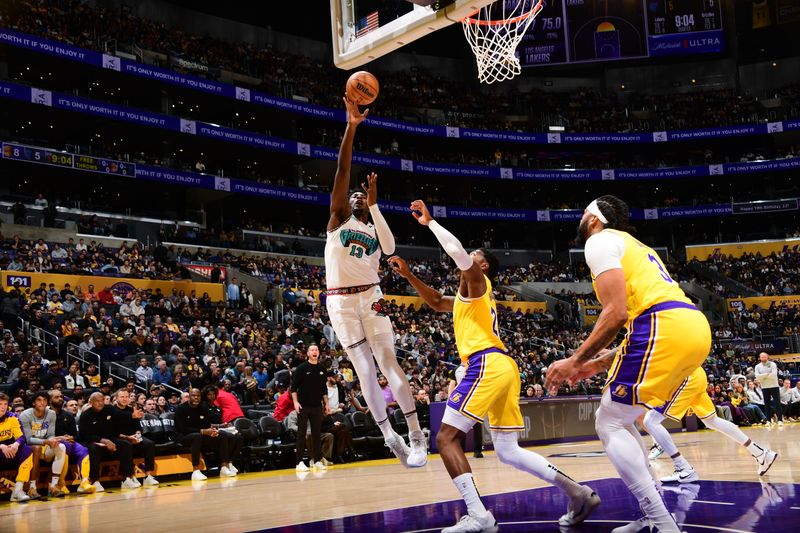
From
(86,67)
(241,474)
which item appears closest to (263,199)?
(86,67)

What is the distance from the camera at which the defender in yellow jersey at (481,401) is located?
5227mm

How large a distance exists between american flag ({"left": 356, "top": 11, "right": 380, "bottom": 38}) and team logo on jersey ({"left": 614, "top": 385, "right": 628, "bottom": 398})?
5838 millimetres

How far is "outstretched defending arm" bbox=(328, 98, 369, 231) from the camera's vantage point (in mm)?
6551

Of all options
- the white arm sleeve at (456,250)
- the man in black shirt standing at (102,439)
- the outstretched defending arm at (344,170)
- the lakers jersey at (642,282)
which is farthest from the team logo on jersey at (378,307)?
the man in black shirt standing at (102,439)

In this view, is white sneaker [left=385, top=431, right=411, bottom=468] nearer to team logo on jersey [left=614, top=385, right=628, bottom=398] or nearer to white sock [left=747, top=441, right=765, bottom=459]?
team logo on jersey [left=614, top=385, right=628, bottom=398]

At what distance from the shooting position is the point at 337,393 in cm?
1409

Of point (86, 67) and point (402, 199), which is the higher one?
point (86, 67)

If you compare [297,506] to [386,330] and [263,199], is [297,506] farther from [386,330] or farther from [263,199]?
[263,199]

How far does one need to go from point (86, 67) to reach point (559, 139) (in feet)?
84.7

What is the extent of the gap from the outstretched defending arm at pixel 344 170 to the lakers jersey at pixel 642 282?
2557mm

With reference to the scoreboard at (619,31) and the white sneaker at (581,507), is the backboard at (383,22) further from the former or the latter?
the scoreboard at (619,31)

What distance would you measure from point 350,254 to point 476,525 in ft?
9.52

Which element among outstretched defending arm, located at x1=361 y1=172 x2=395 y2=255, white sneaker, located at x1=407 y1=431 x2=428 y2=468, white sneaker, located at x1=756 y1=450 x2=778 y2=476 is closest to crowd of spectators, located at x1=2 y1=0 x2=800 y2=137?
outstretched defending arm, located at x1=361 y1=172 x2=395 y2=255

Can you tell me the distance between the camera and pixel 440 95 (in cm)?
4566
